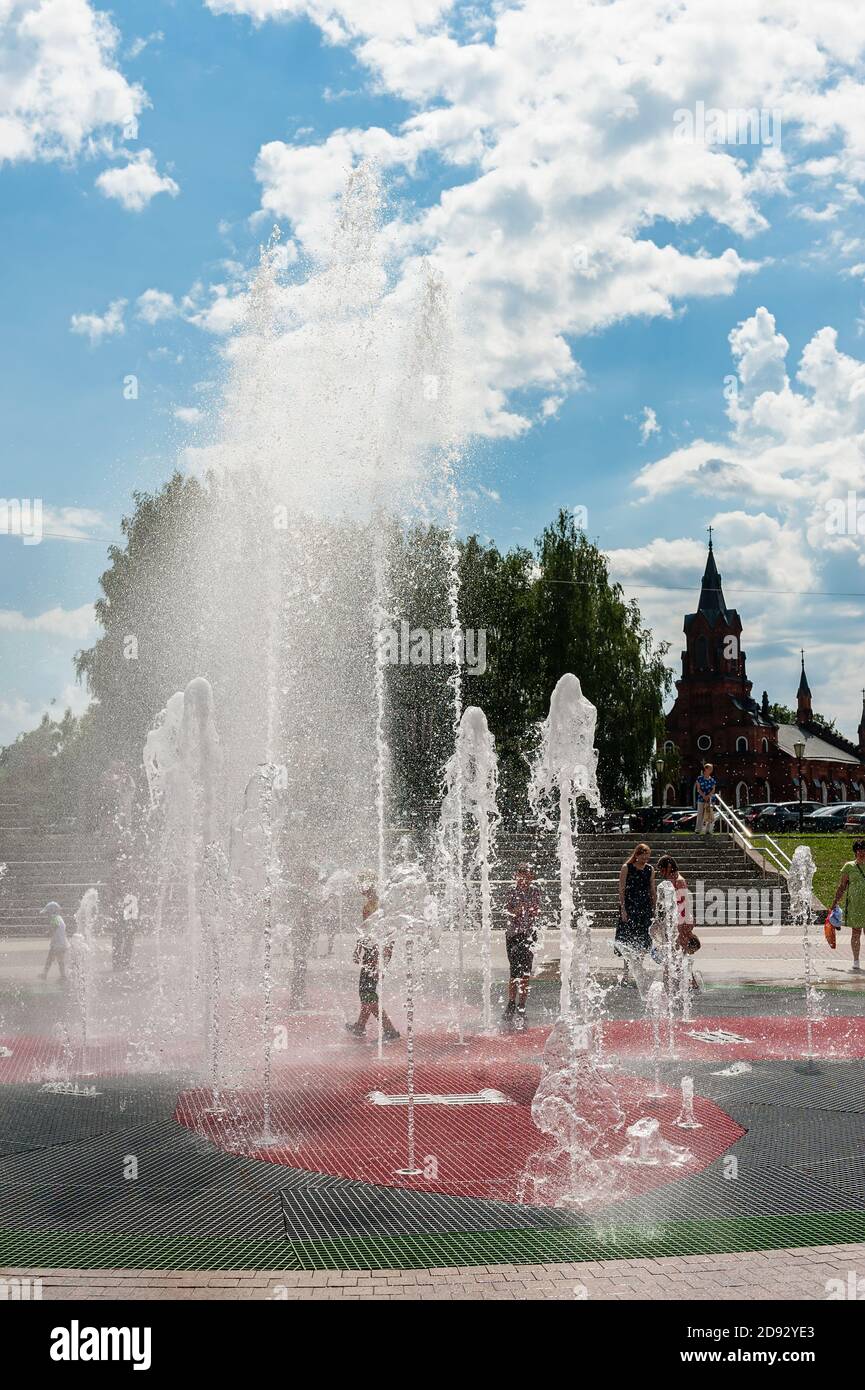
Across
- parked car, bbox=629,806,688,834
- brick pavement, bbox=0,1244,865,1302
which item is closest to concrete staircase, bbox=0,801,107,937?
brick pavement, bbox=0,1244,865,1302

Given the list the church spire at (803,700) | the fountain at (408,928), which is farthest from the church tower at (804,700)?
the fountain at (408,928)

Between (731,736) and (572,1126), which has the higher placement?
(731,736)

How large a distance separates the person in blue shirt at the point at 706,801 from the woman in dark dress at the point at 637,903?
16.0 metres

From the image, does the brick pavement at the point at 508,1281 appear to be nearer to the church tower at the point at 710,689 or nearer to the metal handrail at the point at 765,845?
the metal handrail at the point at 765,845

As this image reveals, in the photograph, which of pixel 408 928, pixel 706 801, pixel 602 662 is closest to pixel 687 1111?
pixel 408 928

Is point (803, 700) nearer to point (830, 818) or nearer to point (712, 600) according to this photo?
point (712, 600)

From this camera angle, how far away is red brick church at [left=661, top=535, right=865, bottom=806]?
9006 centimetres

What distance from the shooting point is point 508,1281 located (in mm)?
4598

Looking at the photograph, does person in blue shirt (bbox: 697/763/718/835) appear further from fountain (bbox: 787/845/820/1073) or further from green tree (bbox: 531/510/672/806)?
green tree (bbox: 531/510/672/806)

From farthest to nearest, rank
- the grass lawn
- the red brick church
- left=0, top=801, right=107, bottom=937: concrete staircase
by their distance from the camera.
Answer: the red brick church, the grass lawn, left=0, top=801, right=107, bottom=937: concrete staircase

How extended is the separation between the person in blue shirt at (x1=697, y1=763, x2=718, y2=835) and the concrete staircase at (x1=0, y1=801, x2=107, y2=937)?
13955mm

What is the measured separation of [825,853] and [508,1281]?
29285 millimetres
